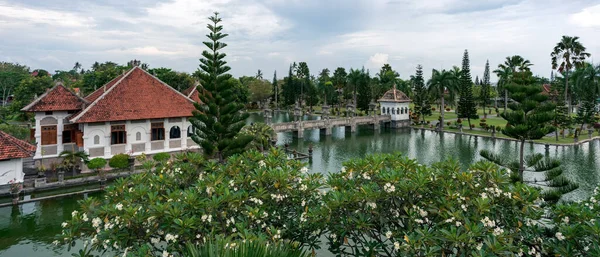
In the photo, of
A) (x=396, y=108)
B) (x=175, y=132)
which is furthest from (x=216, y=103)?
(x=396, y=108)

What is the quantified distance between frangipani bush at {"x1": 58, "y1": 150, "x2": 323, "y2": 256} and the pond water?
9.55 feet

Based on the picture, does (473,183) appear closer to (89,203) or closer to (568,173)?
(89,203)

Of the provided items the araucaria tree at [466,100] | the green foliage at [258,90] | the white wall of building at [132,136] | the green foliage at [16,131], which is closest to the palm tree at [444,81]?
the araucaria tree at [466,100]

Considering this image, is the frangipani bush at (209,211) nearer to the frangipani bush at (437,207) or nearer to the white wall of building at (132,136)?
the frangipani bush at (437,207)

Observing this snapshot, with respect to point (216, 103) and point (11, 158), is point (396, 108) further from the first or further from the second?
point (11, 158)

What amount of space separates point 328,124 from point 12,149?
2486 centimetres

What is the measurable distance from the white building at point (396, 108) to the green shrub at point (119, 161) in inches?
1101

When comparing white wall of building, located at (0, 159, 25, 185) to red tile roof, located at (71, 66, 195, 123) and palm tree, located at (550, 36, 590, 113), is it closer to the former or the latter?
red tile roof, located at (71, 66, 195, 123)

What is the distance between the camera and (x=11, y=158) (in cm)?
1448

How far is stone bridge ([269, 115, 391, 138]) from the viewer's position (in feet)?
107

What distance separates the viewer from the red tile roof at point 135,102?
18.3 metres

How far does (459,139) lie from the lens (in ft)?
105

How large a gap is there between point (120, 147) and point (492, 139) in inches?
1050

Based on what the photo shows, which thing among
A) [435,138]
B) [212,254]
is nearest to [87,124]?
[212,254]
